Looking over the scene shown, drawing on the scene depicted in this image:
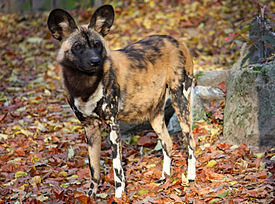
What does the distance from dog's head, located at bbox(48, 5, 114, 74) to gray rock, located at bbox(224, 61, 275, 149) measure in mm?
1833

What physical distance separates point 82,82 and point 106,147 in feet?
6.13

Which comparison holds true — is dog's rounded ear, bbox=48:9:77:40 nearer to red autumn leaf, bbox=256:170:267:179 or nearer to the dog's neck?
the dog's neck

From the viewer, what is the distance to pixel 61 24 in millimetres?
3592

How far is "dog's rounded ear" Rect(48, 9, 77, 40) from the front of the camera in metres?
3.52

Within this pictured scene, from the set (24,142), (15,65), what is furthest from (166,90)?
(15,65)

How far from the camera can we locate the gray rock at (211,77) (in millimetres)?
5543

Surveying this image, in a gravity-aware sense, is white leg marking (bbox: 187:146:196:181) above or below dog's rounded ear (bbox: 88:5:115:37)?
below

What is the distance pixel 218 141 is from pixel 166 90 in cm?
105

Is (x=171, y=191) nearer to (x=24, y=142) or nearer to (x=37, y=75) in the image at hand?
(x=24, y=142)

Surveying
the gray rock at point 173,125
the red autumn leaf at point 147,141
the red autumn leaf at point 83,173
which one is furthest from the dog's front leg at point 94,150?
the gray rock at point 173,125

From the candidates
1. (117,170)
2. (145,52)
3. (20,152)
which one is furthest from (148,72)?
(20,152)

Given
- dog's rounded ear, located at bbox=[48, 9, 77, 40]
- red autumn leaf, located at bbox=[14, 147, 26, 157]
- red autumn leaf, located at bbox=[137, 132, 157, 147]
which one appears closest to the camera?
dog's rounded ear, located at bbox=[48, 9, 77, 40]

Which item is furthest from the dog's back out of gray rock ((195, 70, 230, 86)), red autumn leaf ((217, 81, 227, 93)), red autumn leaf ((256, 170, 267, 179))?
red autumn leaf ((256, 170, 267, 179))

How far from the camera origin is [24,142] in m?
5.32
